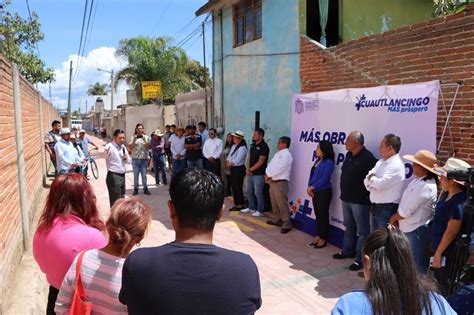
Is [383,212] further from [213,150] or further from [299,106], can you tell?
[213,150]

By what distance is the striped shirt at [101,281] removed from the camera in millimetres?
2002

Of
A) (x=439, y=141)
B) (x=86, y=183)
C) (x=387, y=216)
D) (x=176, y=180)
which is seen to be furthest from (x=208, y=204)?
(x=439, y=141)

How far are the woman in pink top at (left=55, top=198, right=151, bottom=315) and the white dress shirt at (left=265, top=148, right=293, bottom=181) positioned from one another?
4.95 metres

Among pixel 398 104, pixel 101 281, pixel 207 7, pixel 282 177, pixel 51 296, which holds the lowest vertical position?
pixel 51 296

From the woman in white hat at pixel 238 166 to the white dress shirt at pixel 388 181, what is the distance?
393 cm

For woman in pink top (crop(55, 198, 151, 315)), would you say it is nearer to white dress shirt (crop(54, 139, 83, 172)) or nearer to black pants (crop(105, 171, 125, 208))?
black pants (crop(105, 171, 125, 208))

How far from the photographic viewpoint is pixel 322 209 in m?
6.16

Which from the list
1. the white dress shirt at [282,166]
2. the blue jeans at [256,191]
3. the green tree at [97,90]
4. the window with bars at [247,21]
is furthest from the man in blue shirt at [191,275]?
the green tree at [97,90]

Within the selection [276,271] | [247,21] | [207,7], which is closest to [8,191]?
[276,271]

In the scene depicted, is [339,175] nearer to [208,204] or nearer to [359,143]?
[359,143]

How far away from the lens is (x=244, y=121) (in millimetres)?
9797

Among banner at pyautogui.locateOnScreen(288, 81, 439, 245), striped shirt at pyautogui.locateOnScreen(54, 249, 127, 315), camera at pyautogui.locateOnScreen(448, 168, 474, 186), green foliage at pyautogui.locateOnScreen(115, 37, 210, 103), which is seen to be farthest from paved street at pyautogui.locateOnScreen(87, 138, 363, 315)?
green foliage at pyautogui.locateOnScreen(115, 37, 210, 103)

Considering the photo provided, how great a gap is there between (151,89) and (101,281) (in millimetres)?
21711

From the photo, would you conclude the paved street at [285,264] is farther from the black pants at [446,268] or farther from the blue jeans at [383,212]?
the black pants at [446,268]
